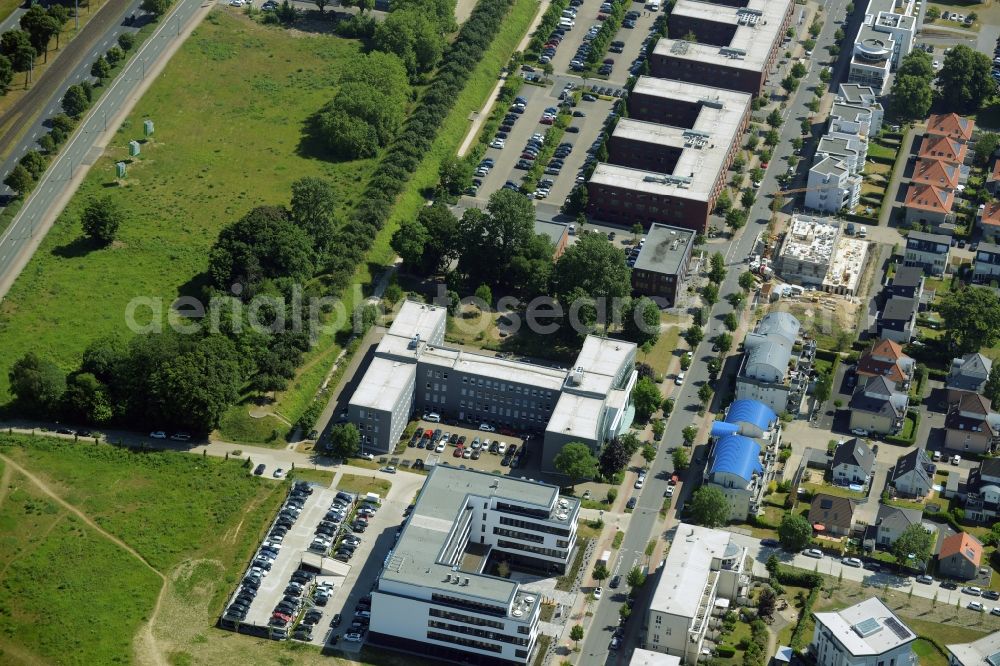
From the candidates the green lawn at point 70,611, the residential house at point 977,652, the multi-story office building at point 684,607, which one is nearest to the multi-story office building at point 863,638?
the residential house at point 977,652

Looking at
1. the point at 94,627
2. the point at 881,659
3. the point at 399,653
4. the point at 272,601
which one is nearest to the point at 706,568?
the point at 881,659

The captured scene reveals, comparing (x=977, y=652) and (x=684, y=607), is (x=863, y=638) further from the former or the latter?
(x=684, y=607)

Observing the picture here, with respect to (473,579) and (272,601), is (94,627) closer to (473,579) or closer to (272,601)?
(272,601)

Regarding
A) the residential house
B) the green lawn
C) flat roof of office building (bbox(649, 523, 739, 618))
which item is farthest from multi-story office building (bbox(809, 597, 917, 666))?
the green lawn

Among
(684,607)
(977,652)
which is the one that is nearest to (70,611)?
(684,607)

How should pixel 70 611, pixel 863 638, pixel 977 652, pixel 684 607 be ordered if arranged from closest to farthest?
pixel 863 638
pixel 977 652
pixel 684 607
pixel 70 611
